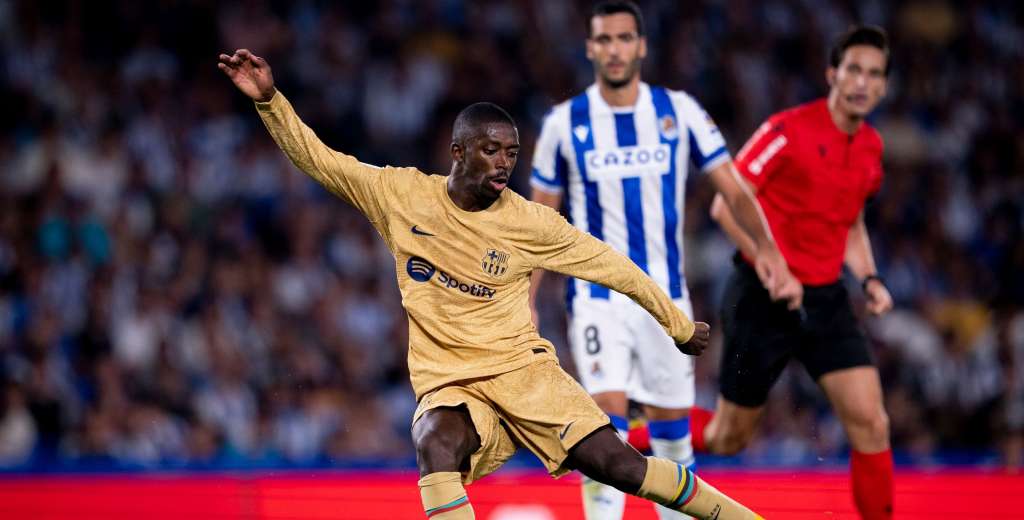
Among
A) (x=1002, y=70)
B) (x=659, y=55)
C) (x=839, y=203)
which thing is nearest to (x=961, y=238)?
(x=1002, y=70)

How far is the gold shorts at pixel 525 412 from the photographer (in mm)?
4383

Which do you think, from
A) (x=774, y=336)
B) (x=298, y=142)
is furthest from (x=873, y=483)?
(x=298, y=142)

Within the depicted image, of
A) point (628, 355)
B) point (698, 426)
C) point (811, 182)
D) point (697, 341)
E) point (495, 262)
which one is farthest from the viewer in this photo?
point (698, 426)

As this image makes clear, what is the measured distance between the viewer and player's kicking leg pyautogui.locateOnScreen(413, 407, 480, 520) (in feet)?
13.6

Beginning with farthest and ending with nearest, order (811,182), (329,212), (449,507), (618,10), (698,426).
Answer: (329,212) < (698,426) < (811,182) < (618,10) < (449,507)

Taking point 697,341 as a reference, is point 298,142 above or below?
above

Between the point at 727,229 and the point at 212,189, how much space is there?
19.1ft

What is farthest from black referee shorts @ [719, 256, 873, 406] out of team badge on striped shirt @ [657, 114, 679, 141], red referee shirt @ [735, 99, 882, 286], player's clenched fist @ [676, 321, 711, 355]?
player's clenched fist @ [676, 321, 711, 355]

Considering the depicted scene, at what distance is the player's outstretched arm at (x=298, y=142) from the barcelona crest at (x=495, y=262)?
381 mm

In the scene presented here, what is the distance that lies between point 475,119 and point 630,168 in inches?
55.9

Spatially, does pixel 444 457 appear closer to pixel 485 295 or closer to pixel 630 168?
pixel 485 295

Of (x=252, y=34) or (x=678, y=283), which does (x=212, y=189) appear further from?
(x=678, y=283)

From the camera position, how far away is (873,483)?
560 cm

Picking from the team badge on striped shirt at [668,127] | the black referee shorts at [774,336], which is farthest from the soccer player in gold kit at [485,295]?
the black referee shorts at [774,336]
